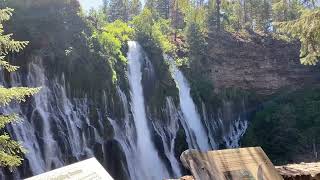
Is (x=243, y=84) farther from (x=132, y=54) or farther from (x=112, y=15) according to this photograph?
(x=112, y=15)

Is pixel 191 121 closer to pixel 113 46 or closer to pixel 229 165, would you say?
pixel 113 46

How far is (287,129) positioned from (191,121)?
7.49m

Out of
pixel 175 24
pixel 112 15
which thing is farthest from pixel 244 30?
pixel 112 15

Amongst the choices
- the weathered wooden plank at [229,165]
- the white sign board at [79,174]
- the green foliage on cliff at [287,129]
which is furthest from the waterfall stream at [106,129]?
the weathered wooden plank at [229,165]

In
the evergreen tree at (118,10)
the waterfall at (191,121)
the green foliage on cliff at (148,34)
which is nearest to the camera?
the waterfall at (191,121)

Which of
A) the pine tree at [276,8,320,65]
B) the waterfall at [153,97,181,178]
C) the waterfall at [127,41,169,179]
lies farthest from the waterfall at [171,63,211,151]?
the pine tree at [276,8,320,65]

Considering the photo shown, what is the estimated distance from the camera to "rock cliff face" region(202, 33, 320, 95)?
36.2 meters

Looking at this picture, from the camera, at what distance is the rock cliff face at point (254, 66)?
36.2m

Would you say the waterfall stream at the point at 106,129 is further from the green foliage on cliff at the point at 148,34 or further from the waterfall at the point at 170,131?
the green foliage on cliff at the point at 148,34

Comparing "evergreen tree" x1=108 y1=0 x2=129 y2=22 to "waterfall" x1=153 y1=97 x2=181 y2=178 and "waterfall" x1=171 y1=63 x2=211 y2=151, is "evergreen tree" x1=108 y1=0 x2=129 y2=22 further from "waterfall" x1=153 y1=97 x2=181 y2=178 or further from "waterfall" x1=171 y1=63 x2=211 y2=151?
"waterfall" x1=153 y1=97 x2=181 y2=178

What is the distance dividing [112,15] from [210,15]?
2406 centimetres

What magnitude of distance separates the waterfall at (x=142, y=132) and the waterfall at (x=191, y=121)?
3.28 metres

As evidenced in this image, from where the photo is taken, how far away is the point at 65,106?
2116cm

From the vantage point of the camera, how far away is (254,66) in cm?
3769
